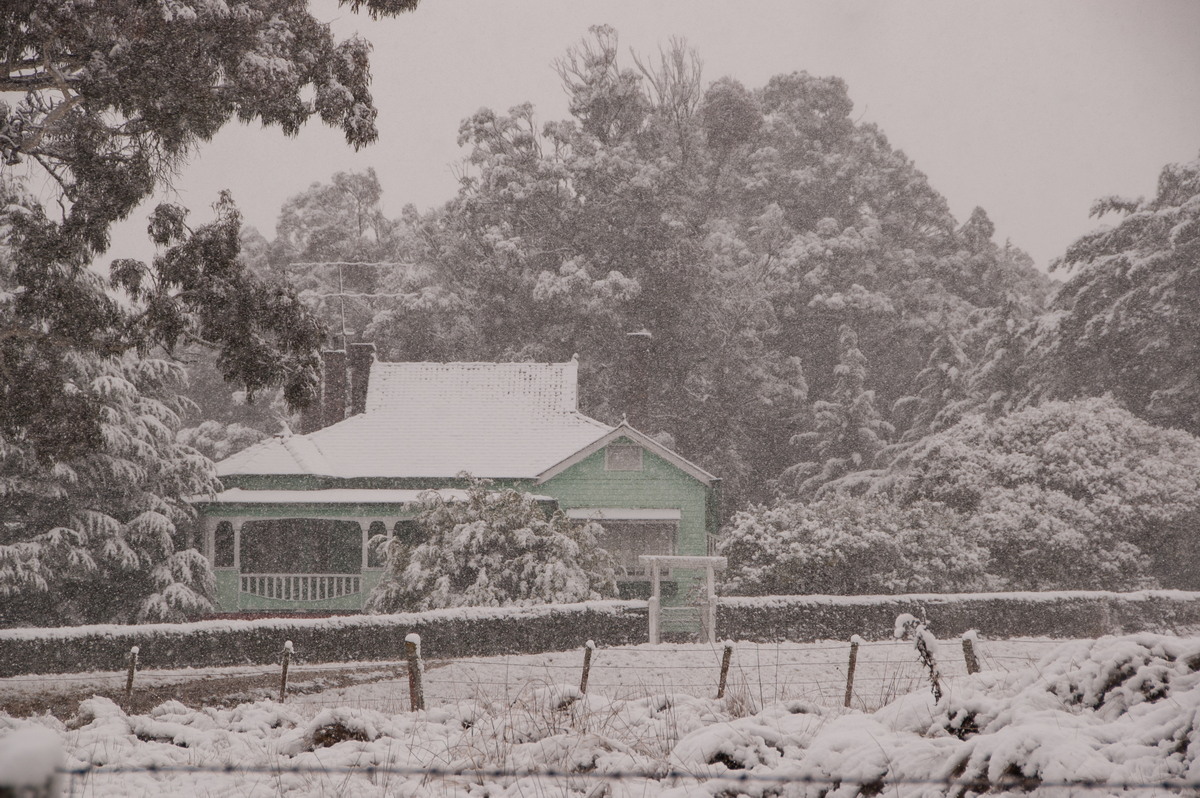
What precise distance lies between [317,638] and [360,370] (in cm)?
1466

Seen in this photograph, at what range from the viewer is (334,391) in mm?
31031

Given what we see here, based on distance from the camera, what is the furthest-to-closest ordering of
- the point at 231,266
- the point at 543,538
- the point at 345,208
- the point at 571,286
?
the point at 345,208 < the point at 571,286 < the point at 543,538 < the point at 231,266

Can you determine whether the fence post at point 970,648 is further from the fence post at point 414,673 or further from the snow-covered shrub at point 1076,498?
the snow-covered shrub at point 1076,498

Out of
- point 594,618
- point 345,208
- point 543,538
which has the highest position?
point 345,208

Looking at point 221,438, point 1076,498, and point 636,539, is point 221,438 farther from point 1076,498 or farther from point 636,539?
point 1076,498

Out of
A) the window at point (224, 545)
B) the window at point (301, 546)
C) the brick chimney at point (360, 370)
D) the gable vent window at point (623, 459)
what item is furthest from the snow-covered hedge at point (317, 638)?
the brick chimney at point (360, 370)

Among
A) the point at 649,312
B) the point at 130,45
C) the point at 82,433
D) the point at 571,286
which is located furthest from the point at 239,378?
the point at 649,312

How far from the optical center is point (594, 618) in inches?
760

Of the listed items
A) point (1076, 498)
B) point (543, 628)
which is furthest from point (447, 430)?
point (1076, 498)

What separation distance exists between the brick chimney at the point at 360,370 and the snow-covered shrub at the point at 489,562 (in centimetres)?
1120

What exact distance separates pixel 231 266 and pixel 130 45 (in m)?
3.19

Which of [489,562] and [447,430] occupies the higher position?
[447,430]

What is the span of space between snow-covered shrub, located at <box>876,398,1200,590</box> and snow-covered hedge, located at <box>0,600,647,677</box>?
10.8 m

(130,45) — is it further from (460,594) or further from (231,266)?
(460,594)
